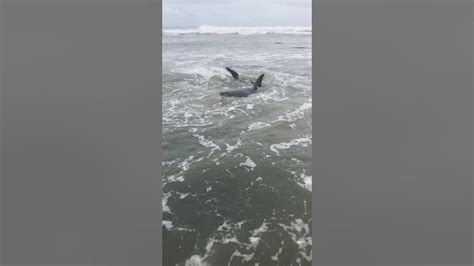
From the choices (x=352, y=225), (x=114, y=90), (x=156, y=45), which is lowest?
(x=352, y=225)

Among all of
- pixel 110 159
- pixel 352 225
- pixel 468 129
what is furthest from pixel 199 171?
pixel 468 129

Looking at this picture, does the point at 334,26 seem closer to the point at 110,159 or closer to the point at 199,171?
the point at 110,159

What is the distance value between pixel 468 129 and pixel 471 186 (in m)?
0.23

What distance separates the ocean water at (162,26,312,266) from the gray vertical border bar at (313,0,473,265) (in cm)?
107

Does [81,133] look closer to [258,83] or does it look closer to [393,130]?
[393,130]

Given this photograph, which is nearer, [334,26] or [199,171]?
[334,26]

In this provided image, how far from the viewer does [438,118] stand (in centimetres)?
140

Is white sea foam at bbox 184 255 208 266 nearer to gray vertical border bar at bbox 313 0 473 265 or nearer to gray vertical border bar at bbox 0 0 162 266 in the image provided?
gray vertical border bar at bbox 0 0 162 266

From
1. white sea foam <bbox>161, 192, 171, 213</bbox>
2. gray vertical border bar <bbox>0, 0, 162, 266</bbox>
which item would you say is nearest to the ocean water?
white sea foam <bbox>161, 192, 171, 213</bbox>

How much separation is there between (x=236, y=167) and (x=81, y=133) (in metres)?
2.13

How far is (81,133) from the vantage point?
4.81 ft

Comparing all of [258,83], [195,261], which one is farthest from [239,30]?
[195,261]

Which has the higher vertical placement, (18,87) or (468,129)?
(18,87)

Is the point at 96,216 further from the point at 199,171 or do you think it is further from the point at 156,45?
the point at 199,171
